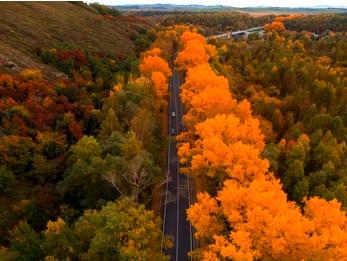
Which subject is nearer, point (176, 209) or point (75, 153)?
point (176, 209)

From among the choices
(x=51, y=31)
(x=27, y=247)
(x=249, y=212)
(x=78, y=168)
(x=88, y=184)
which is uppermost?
(x=51, y=31)

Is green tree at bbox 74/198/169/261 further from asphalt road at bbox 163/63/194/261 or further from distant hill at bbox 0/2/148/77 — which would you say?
distant hill at bbox 0/2/148/77

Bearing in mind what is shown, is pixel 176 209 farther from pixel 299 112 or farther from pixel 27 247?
pixel 299 112

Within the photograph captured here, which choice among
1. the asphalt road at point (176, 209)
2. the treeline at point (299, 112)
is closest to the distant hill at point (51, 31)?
the treeline at point (299, 112)

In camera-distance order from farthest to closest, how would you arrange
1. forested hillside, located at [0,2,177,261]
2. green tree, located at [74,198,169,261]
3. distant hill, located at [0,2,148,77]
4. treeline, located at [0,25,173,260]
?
distant hill, located at [0,2,148,77] → forested hillside, located at [0,2,177,261] → treeline, located at [0,25,173,260] → green tree, located at [74,198,169,261]

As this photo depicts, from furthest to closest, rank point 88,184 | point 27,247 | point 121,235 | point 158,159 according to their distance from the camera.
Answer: point 158,159 → point 88,184 → point 27,247 → point 121,235

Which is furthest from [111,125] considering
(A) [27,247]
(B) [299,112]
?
(B) [299,112]

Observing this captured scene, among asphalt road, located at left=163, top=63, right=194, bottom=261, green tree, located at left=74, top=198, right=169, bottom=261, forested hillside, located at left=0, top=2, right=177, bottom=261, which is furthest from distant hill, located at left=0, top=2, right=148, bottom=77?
green tree, located at left=74, top=198, right=169, bottom=261
